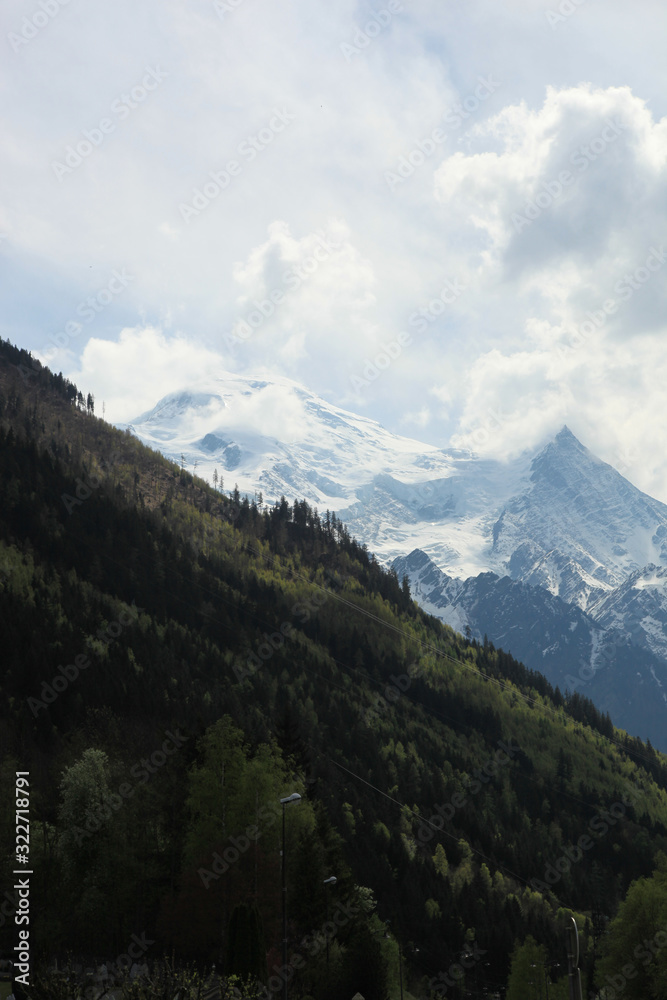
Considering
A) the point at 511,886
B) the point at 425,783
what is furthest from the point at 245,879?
the point at 425,783

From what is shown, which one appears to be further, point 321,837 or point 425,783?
point 425,783

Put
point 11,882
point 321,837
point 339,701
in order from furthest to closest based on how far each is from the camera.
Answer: point 339,701, point 321,837, point 11,882

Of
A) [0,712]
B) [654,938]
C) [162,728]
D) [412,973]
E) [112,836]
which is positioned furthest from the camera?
[0,712]

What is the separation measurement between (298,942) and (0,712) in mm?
69175

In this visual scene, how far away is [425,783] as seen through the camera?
16988 cm

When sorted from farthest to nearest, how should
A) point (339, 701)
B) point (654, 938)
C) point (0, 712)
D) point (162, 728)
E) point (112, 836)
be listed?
point (339, 701)
point (0, 712)
point (162, 728)
point (654, 938)
point (112, 836)

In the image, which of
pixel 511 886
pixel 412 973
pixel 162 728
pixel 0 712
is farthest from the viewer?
pixel 511 886

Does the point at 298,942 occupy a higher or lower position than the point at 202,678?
lower

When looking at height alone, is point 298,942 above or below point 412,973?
above

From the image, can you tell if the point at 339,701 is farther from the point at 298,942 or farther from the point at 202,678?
the point at 298,942

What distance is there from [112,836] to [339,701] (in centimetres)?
13474

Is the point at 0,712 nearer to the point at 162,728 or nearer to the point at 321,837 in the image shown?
the point at 162,728

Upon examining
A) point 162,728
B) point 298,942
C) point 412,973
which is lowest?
point 412,973

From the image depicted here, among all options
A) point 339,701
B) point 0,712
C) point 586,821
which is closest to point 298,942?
point 0,712
